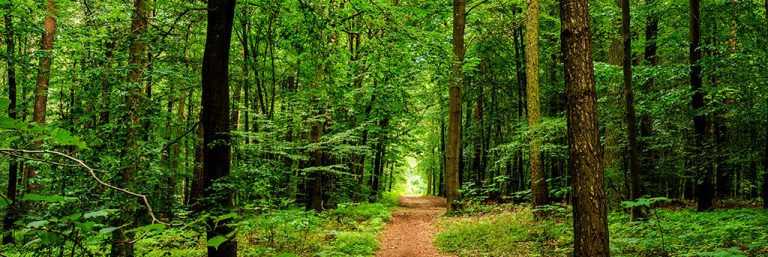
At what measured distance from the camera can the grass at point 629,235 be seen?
21.9 ft

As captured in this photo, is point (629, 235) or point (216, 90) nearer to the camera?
point (216, 90)

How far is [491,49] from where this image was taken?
20.1 m

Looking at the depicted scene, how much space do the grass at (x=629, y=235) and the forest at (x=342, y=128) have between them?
63 mm

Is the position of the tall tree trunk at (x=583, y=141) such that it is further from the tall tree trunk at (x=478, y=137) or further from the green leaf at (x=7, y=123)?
the tall tree trunk at (x=478, y=137)

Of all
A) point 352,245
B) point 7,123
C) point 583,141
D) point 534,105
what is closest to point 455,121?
point 534,105

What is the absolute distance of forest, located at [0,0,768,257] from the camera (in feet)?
15.9

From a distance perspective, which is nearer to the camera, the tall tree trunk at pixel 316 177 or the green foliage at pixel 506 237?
the green foliage at pixel 506 237

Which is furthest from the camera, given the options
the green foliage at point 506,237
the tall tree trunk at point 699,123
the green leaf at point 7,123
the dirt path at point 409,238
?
the tall tree trunk at point 699,123

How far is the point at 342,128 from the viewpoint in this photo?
17.7 m

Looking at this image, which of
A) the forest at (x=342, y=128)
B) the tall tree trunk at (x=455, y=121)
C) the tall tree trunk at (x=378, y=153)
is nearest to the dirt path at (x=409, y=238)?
the forest at (x=342, y=128)

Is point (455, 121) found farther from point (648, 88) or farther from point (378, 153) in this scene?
point (378, 153)

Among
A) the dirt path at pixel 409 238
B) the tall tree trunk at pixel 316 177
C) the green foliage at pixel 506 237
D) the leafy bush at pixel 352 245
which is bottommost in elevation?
the dirt path at pixel 409 238

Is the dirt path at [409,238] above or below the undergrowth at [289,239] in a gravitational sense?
below

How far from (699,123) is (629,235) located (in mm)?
4824
